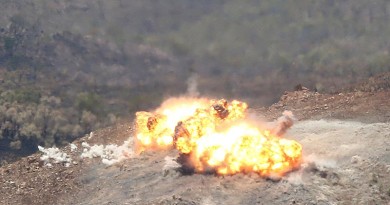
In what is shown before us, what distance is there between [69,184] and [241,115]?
63.0 ft

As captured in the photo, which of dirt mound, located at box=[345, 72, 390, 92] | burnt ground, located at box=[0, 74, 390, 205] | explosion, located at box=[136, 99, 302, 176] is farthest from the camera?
dirt mound, located at box=[345, 72, 390, 92]

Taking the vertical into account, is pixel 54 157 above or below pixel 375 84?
below

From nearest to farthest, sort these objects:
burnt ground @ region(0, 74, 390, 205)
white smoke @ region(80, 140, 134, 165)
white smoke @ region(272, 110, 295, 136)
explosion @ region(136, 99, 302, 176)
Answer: burnt ground @ region(0, 74, 390, 205) → explosion @ region(136, 99, 302, 176) → white smoke @ region(272, 110, 295, 136) → white smoke @ region(80, 140, 134, 165)

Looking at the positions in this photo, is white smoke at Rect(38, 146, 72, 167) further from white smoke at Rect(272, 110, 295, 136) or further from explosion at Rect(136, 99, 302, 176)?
white smoke at Rect(272, 110, 295, 136)

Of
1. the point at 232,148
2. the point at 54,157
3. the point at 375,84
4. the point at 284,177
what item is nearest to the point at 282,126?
the point at 232,148

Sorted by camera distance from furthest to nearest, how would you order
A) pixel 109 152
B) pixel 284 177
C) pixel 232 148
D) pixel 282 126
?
pixel 109 152, pixel 282 126, pixel 232 148, pixel 284 177

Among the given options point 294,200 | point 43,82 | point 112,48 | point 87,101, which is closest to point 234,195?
point 294,200

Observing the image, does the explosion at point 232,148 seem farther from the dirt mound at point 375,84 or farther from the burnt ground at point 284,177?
the dirt mound at point 375,84

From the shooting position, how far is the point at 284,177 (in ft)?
139

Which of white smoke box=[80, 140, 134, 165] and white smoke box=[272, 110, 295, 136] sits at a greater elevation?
white smoke box=[272, 110, 295, 136]

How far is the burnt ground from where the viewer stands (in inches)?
1617

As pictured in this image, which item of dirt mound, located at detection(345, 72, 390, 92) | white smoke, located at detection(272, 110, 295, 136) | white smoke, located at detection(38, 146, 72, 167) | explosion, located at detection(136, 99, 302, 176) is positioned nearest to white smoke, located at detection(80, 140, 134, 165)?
white smoke, located at detection(38, 146, 72, 167)

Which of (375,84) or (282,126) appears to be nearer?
(282,126)

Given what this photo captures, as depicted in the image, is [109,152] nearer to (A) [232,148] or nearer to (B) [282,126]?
(A) [232,148]
